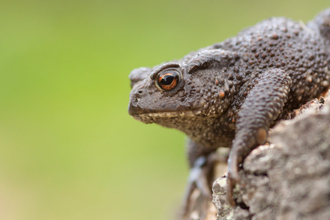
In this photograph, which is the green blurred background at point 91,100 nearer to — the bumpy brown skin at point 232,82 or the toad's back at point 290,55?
the bumpy brown skin at point 232,82

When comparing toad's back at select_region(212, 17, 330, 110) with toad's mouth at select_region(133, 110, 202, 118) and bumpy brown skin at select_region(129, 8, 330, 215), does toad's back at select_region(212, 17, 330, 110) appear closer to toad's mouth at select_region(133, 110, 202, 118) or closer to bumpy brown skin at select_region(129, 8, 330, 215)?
bumpy brown skin at select_region(129, 8, 330, 215)

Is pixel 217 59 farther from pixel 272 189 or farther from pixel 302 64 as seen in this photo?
pixel 272 189

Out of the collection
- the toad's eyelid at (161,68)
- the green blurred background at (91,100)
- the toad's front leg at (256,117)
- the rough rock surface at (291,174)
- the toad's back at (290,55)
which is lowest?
the rough rock surface at (291,174)

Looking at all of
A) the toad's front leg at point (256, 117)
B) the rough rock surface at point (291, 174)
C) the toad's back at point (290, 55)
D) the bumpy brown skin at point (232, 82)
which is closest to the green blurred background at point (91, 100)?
the bumpy brown skin at point (232, 82)

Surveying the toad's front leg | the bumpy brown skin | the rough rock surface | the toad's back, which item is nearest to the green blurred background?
the bumpy brown skin

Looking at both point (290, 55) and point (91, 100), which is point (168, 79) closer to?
point (290, 55)

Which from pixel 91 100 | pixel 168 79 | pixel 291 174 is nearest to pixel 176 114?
pixel 168 79
